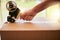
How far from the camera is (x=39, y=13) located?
1813 mm

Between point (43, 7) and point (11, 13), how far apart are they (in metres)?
0.48

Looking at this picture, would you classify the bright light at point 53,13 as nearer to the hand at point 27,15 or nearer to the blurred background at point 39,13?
the blurred background at point 39,13

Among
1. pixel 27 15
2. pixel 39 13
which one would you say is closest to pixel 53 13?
pixel 39 13

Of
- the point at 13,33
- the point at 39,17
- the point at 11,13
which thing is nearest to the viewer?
the point at 13,33

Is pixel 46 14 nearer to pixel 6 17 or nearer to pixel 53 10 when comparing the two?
pixel 53 10

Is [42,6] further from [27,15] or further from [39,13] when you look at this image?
[27,15]

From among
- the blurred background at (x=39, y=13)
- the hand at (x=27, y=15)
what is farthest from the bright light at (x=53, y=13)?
the hand at (x=27, y=15)

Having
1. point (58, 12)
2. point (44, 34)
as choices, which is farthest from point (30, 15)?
point (44, 34)

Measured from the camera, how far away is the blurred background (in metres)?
1.78

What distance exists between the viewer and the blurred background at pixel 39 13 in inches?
69.9

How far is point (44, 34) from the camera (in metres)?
1.29

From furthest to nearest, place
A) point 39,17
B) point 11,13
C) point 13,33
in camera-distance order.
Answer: point 39,17, point 11,13, point 13,33

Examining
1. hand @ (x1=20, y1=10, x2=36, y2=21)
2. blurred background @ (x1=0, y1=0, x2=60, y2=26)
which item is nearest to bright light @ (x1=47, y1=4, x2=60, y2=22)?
blurred background @ (x1=0, y1=0, x2=60, y2=26)

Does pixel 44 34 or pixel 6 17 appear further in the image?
pixel 6 17
